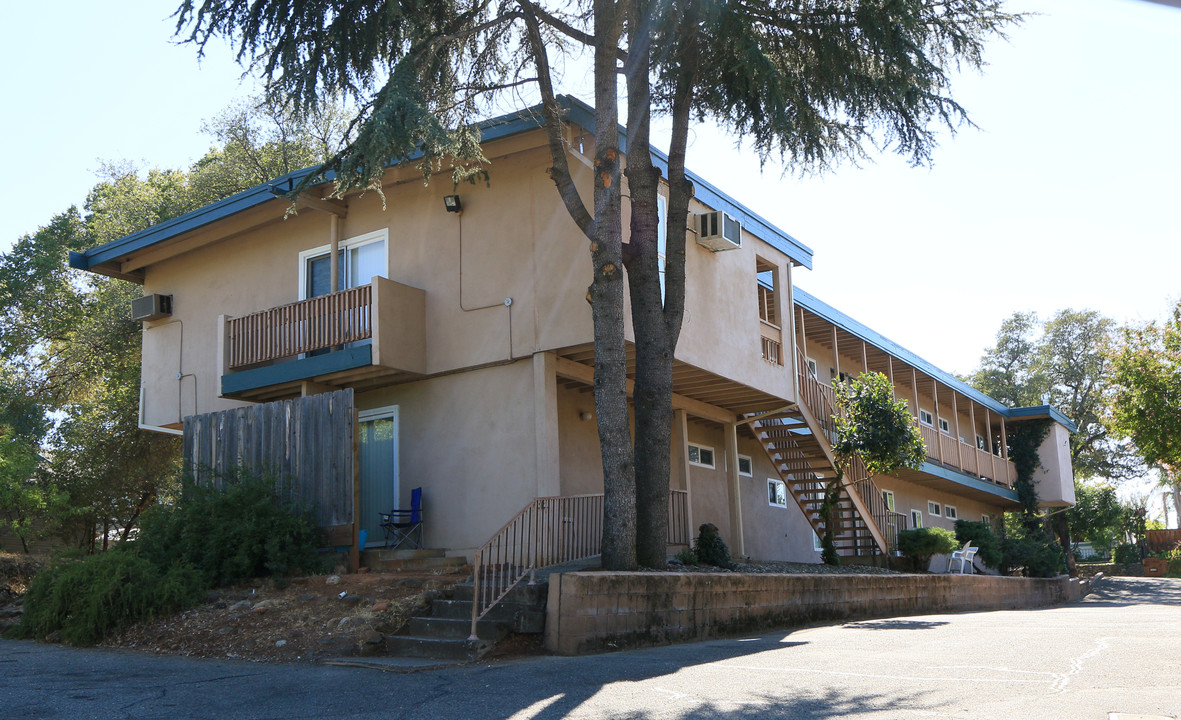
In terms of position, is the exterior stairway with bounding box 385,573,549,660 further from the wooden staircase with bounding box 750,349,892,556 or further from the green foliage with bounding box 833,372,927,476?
the green foliage with bounding box 833,372,927,476

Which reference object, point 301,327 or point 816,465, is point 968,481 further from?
point 301,327

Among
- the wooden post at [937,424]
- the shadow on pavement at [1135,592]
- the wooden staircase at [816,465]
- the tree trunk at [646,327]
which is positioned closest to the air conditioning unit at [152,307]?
the tree trunk at [646,327]

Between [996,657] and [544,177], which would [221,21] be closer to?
[544,177]

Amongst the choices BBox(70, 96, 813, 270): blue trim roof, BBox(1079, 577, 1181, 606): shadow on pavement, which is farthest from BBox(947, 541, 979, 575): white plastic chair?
BBox(70, 96, 813, 270): blue trim roof

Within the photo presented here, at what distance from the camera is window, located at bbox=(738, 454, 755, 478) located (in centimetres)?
2030

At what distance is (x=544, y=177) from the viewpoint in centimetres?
1428

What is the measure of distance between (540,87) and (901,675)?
26.8 feet

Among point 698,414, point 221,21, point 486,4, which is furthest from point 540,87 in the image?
point 698,414

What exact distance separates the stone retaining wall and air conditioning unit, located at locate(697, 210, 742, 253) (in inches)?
208

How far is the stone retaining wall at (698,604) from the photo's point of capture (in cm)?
958

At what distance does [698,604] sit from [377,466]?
6368 mm

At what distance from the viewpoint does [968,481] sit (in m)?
28.2

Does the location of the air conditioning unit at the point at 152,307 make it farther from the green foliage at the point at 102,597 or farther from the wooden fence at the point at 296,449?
the green foliage at the point at 102,597

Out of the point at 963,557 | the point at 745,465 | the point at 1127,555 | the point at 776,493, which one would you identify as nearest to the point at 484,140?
the point at 745,465
